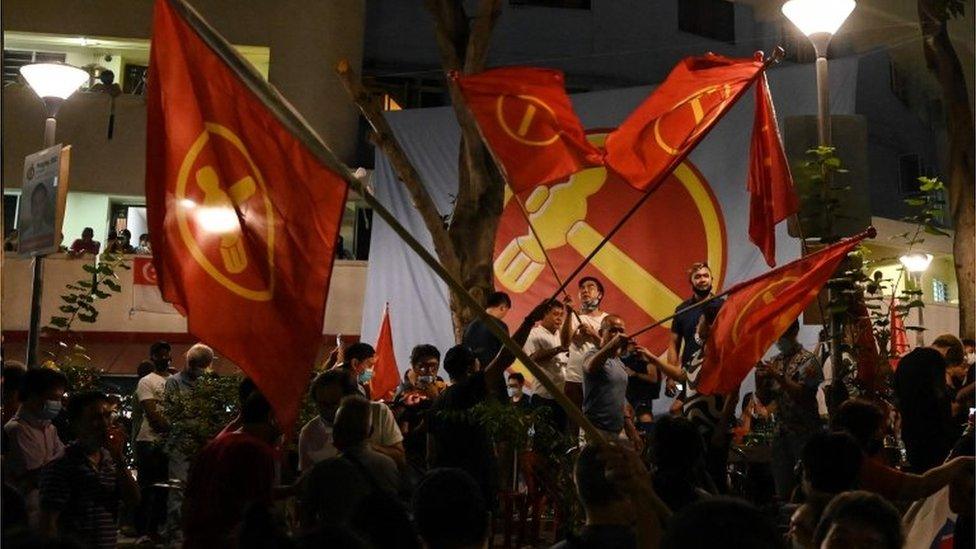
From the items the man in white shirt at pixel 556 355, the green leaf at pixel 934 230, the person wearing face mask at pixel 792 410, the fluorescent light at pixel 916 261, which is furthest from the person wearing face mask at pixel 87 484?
the fluorescent light at pixel 916 261

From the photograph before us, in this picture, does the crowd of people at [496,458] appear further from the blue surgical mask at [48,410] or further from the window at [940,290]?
the window at [940,290]

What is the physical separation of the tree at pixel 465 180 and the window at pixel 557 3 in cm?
1232

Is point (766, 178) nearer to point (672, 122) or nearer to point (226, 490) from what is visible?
point (672, 122)

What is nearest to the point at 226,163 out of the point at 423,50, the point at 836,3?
the point at 836,3

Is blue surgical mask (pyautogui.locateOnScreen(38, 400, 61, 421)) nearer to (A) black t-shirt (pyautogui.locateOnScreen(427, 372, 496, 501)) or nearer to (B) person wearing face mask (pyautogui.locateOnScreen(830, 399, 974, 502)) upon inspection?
(A) black t-shirt (pyautogui.locateOnScreen(427, 372, 496, 501))

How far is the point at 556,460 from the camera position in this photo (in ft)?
30.1

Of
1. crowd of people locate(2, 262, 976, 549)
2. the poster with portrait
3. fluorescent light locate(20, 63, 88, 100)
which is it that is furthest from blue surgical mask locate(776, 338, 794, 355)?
fluorescent light locate(20, 63, 88, 100)

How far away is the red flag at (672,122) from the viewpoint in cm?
880

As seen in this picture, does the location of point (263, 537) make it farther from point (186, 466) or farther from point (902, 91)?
point (902, 91)

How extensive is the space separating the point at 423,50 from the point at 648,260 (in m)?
12.4

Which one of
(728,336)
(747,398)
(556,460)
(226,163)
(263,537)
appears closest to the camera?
(263,537)

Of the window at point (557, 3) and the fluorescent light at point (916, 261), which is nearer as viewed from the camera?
the fluorescent light at point (916, 261)

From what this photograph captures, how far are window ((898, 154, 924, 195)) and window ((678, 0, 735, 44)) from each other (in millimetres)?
6288

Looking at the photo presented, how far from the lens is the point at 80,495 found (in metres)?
5.84
